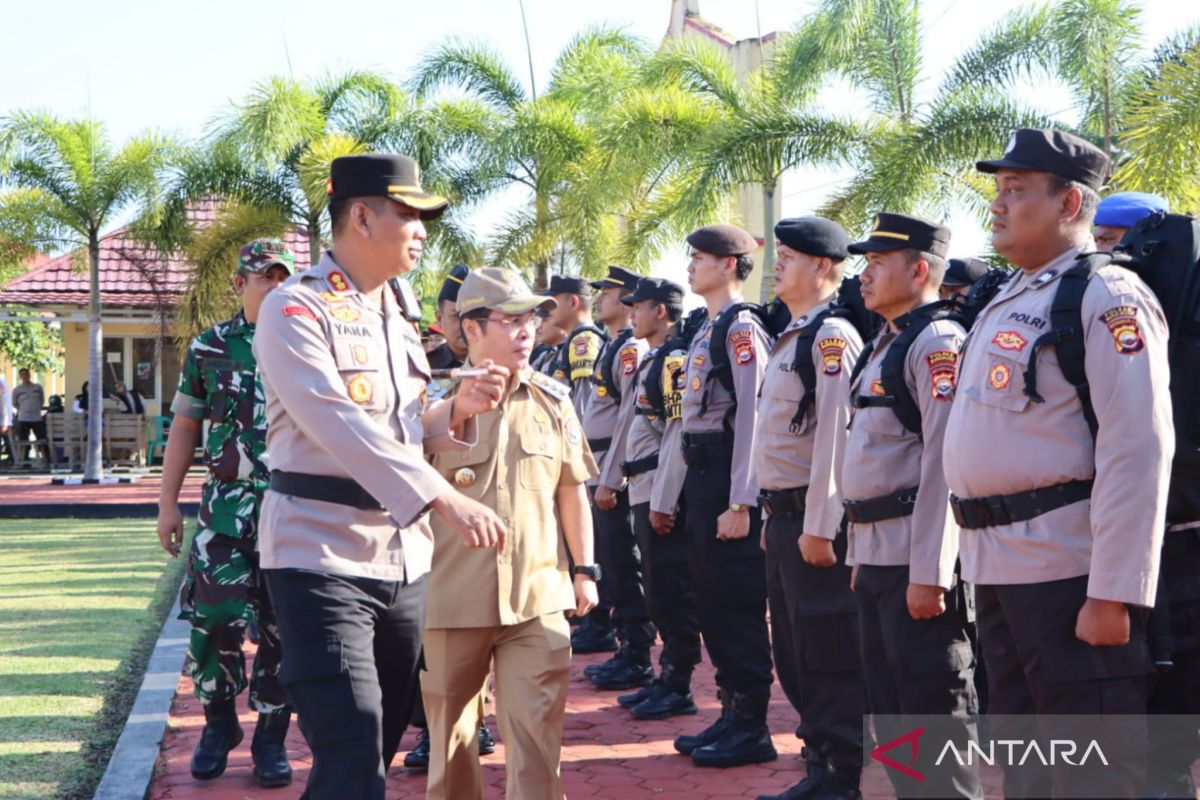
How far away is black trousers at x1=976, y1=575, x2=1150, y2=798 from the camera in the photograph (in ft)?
11.1

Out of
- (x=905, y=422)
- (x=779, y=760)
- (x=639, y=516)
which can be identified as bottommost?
(x=779, y=760)

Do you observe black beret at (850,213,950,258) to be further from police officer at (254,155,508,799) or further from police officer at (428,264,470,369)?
police officer at (428,264,470,369)

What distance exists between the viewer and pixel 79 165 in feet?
79.0

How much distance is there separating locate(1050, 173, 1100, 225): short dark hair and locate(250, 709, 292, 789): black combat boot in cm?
385

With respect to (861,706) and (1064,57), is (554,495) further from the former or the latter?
(1064,57)

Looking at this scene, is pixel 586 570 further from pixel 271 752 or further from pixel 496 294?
pixel 271 752

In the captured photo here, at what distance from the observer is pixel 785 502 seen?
18.0 feet

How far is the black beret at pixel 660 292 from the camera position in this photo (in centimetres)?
795

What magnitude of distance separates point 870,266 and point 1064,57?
12.1m

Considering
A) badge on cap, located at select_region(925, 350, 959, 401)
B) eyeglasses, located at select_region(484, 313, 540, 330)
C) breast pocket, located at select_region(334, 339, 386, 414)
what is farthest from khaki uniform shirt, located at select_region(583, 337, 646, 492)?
breast pocket, located at select_region(334, 339, 386, 414)

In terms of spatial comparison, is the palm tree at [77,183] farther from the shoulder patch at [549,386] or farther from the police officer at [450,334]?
the shoulder patch at [549,386]

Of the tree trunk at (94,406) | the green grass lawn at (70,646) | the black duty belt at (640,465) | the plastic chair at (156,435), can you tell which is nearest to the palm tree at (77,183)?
the tree trunk at (94,406)

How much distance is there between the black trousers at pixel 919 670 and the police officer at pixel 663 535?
2.35 metres

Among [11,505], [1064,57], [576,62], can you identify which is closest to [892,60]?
[1064,57]
